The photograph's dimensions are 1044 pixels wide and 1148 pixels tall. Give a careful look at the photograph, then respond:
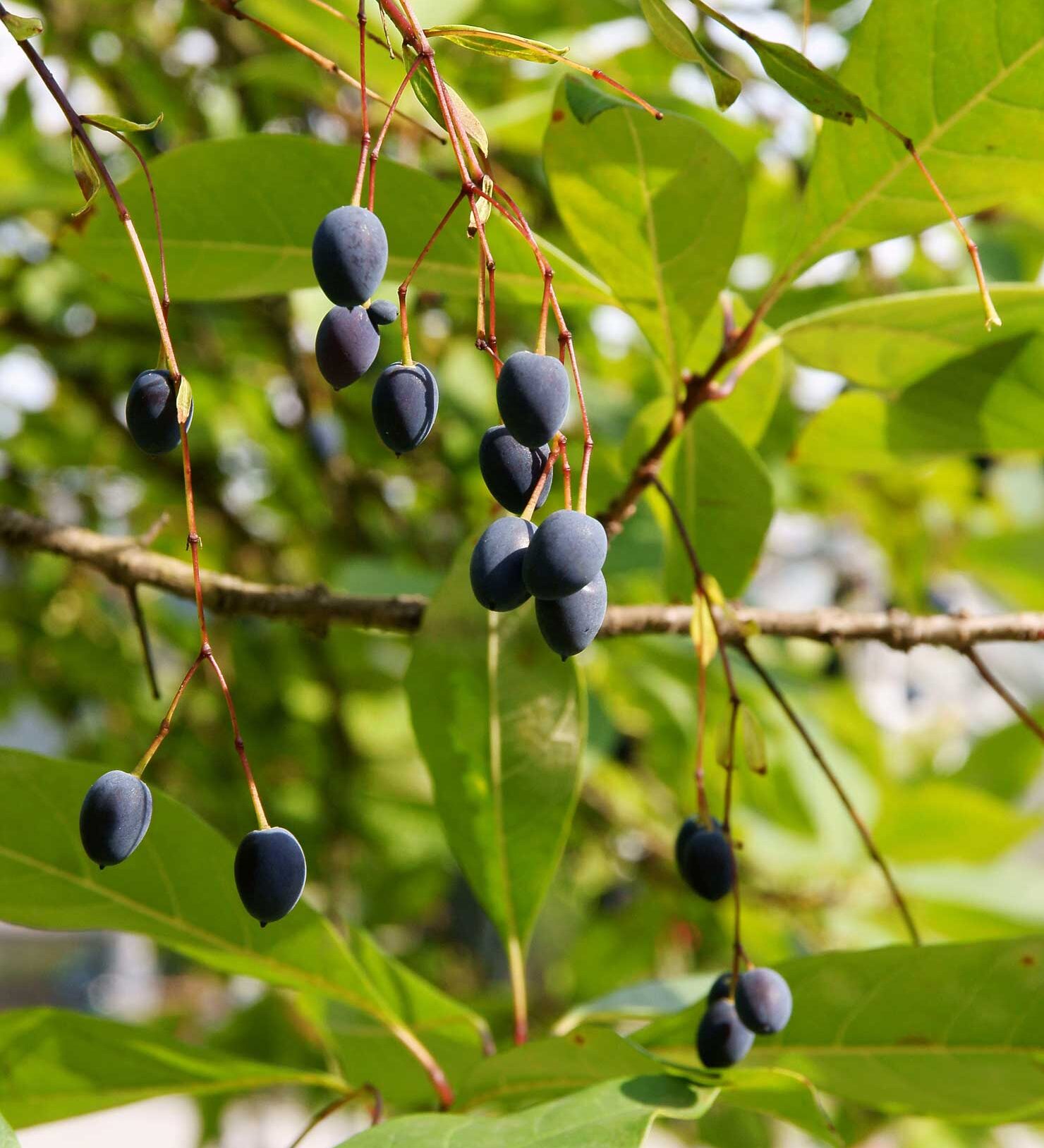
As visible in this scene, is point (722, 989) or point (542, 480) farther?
point (722, 989)

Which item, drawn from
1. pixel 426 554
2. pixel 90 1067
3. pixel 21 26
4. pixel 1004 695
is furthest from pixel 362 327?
pixel 426 554

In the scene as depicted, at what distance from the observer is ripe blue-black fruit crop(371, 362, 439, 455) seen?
0.67 m

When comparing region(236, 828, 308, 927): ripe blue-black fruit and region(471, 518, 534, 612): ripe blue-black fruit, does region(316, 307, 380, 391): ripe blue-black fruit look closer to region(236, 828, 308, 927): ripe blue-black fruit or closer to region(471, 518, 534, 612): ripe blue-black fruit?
region(471, 518, 534, 612): ripe blue-black fruit

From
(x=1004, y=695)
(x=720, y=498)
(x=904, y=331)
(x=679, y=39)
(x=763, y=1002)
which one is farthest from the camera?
(x=720, y=498)

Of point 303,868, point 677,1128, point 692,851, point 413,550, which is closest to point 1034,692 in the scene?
point 677,1128

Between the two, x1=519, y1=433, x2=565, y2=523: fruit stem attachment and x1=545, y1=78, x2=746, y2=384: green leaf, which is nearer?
x1=519, y1=433, x2=565, y2=523: fruit stem attachment

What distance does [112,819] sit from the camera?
66cm

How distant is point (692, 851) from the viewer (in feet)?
2.90

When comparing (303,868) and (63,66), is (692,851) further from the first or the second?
(63,66)

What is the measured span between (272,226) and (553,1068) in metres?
0.71

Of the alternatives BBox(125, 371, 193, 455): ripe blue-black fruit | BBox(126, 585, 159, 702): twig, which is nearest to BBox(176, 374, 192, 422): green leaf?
BBox(125, 371, 193, 455): ripe blue-black fruit

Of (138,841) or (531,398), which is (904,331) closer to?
(531,398)

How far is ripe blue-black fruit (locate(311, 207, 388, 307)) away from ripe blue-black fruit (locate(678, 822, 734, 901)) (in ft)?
1.53

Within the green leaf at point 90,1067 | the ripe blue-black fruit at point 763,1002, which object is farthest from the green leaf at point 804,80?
the green leaf at point 90,1067
